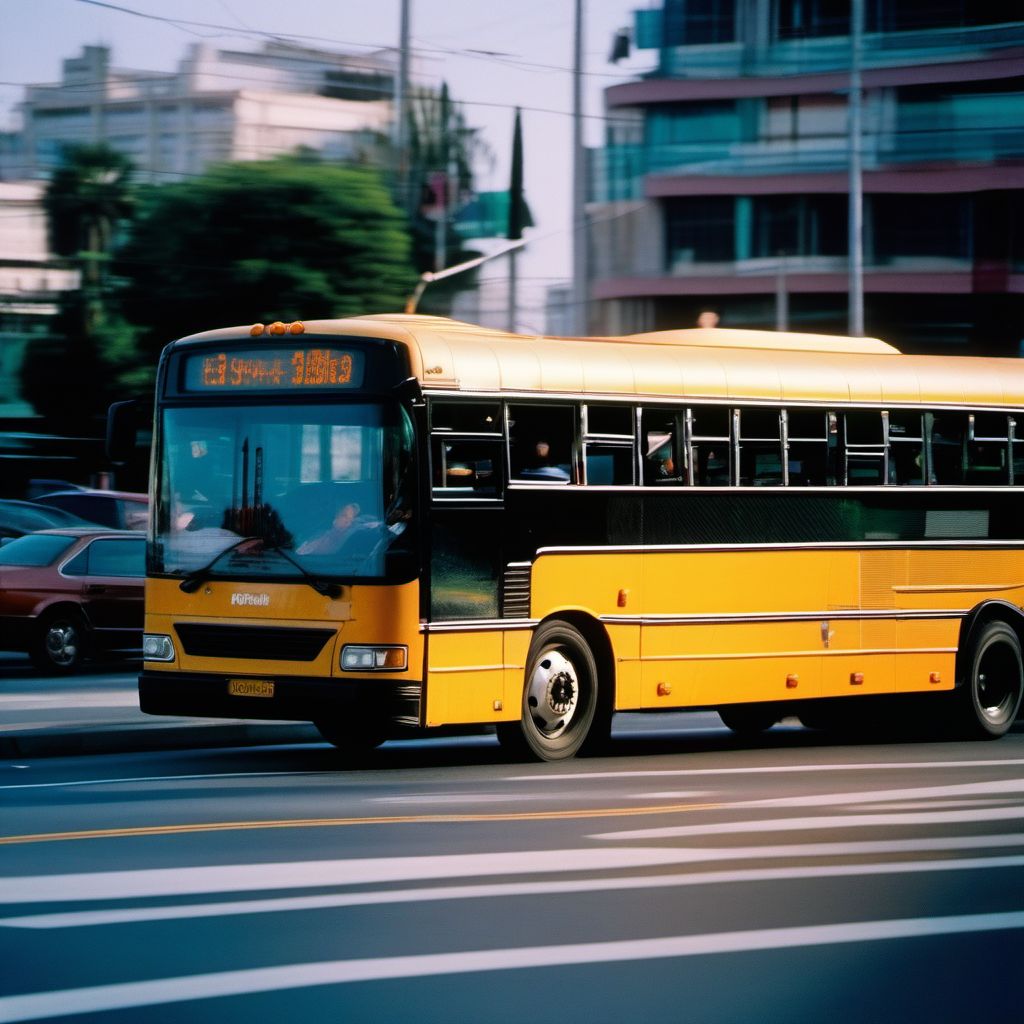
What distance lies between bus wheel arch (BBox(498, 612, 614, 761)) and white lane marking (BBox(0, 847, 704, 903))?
13.4ft

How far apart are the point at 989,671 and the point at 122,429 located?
23.5ft

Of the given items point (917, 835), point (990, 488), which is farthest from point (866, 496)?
point (917, 835)

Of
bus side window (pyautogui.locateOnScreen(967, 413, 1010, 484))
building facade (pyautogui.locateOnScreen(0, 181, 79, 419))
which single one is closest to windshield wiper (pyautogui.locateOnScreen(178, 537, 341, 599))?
bus side window (pyautogui.locateOnScreen(967, 413, 1010, 484))

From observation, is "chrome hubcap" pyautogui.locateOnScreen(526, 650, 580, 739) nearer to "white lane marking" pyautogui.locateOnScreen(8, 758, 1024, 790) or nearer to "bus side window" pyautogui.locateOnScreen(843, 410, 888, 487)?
"white lane marking" pyautogui.locateOnScreen(8, 758, 1024, 790)

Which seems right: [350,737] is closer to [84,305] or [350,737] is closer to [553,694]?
[553,694]

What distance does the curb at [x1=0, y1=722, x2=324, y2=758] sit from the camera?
14.2 metres

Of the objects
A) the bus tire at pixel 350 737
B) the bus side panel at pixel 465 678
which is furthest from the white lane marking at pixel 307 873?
the bus tire at pixel 350 737

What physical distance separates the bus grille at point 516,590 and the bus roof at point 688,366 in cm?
111

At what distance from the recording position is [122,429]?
14.4m

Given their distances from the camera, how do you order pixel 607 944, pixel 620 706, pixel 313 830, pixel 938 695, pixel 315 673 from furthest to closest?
pixel 938 695 < pixel 620 706 < pixel 315 673 < pixel 313 830 < pixel 607 944

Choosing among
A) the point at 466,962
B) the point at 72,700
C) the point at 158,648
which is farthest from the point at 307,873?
the point at 72,700

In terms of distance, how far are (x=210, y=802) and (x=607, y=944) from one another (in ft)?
14.7

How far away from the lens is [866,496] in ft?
53.1

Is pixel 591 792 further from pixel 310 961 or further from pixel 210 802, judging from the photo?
pixel 310 961
